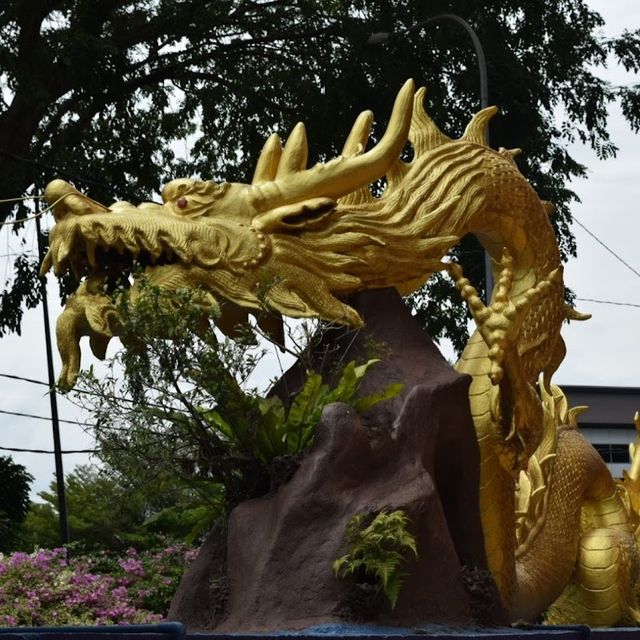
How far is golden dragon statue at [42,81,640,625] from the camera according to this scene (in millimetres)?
6551

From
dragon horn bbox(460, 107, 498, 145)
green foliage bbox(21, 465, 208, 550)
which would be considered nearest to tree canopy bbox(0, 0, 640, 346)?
green foliage bbox(21, 465, 208, 550)

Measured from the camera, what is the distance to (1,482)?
1434 centimetres

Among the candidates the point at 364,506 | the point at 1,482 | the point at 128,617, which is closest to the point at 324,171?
the point at 364,506

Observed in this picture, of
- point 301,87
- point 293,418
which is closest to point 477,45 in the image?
point 301,87

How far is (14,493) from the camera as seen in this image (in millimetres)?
14461

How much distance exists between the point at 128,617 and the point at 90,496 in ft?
45.1

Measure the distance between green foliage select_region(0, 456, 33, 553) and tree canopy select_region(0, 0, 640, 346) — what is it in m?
1.36

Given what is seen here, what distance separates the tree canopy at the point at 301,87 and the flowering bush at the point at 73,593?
4412 mm

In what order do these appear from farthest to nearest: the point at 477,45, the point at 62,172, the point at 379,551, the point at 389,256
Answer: the point at 62,172
the point at 477,45
the point at 389,256
the point at 379,551

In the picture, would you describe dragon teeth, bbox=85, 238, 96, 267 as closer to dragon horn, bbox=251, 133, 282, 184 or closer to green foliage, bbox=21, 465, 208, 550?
dragon horn, bbox=251, 133, 282, 184

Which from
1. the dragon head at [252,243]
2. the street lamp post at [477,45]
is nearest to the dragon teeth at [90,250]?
the dragon head at [252,243]

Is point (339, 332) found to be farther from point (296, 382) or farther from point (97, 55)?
point (97, 55)

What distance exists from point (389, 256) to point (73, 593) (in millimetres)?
3550

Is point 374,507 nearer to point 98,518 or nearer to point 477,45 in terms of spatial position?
point 477,45
